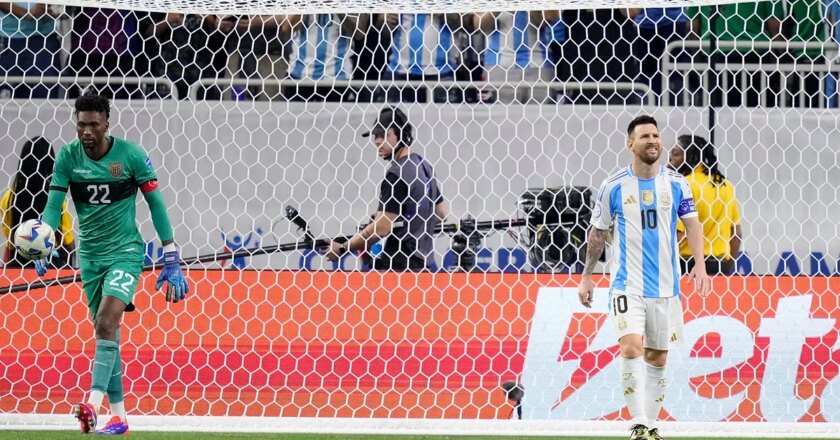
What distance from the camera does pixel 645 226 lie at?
4914 mm

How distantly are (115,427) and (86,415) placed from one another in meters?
0.34

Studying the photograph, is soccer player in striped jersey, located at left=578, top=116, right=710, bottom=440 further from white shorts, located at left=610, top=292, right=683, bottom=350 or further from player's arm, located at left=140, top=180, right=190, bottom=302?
player's arm, located at left=140, top=180, right=190, bottom=302

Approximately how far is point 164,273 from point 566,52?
135 inches

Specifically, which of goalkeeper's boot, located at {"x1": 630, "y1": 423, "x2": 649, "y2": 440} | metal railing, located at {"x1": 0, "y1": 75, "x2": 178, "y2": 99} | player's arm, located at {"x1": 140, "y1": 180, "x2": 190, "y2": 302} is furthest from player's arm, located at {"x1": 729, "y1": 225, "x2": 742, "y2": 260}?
metal railing, located at {"x1": 0, "y1": 75, "x2": 178, "y2": 99}

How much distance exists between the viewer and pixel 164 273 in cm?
530

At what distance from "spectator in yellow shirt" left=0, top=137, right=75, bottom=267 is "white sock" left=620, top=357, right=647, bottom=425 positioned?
10.4ft

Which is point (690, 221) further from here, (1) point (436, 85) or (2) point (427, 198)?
(1) point (436, 85)

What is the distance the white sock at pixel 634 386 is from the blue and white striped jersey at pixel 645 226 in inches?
11.5

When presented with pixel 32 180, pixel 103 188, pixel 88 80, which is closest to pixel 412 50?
pixel 88 80

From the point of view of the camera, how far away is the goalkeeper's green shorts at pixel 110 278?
5.16 meters

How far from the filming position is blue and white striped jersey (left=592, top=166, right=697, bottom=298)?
489cm

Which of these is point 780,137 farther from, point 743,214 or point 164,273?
point 164,273

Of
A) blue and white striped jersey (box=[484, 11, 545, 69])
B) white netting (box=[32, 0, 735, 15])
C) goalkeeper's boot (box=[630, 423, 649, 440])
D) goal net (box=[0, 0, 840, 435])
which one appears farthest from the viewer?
blue and white striped jersey (box=[484, 11, 545, 69])

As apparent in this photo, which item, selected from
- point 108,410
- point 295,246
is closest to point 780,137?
point 295,246
